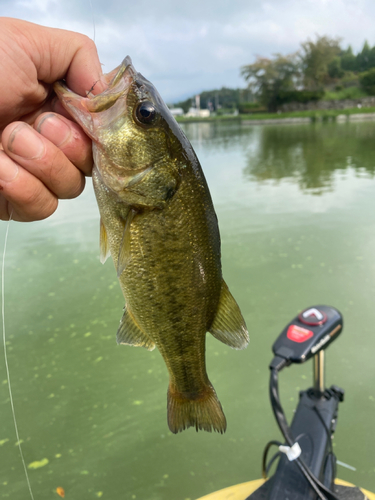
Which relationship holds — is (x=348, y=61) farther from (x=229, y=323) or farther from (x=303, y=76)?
(x=229, y=323)

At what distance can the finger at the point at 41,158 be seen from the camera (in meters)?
1.32

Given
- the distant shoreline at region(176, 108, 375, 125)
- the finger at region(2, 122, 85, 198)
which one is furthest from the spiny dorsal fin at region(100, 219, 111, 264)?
the distant shoreline at region(176, 108, 375, 125)

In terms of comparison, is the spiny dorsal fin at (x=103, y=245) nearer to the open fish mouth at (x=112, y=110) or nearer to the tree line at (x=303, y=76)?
the open fish mouth at (x=112, y=110)

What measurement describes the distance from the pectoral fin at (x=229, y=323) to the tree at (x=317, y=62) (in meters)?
61.3

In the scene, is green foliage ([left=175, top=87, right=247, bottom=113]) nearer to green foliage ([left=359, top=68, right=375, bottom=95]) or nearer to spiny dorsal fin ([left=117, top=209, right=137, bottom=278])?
green foliage ([left=359, top=68, right=375, bottom=95])

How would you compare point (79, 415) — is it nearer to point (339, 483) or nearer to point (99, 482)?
point (99, 482)

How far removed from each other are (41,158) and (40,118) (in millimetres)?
144

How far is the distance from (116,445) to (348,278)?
4.36m

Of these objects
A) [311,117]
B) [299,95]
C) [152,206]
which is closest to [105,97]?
[152,206]

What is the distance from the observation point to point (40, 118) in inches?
54.4

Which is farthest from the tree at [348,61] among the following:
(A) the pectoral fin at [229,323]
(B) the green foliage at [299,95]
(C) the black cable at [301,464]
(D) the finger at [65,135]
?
(A) the pectoral fin at [229,323]

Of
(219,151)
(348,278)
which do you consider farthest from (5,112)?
(219,151)

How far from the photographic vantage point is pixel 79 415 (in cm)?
401

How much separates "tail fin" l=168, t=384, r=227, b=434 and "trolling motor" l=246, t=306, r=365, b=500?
3.64ft
